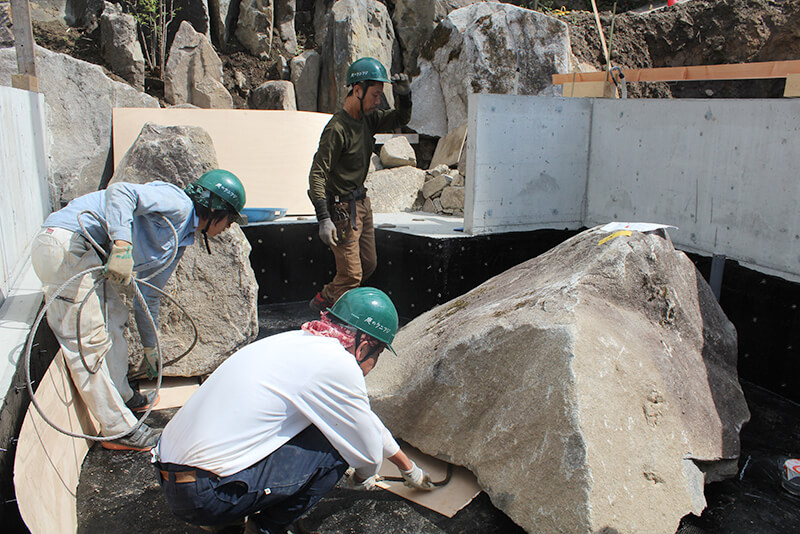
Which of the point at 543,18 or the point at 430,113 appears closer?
the point at 543,18

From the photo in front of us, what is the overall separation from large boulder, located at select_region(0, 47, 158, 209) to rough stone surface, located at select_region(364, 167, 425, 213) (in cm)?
278

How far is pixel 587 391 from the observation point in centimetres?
253

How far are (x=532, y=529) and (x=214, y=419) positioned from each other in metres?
1.40

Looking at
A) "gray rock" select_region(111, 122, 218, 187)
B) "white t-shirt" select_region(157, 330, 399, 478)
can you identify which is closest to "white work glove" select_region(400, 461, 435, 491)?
"white t-shirt" select_region(157, 330, 399, 478)

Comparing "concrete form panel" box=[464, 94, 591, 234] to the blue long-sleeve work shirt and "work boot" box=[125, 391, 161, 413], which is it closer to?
the blue long-sleeve work shirt

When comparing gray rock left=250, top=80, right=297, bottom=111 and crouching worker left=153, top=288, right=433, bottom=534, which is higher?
gray rock left=250, top=80, right=297, bottom=111

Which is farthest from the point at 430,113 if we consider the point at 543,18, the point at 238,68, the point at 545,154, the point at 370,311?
the point at 370,311

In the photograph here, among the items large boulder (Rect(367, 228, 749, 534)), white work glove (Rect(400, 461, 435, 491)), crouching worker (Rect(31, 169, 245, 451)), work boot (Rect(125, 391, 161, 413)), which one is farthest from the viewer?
work boot (Rect(125, 391, 161, 413))

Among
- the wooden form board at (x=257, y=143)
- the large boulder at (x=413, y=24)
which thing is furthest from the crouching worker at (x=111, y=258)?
the large boulder at (x=413, y=24)

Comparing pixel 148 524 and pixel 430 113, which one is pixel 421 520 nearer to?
pixel 148 524

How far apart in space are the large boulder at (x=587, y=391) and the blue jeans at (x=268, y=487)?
843mm

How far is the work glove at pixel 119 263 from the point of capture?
2834 millimetres

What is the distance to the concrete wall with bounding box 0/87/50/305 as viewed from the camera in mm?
3443

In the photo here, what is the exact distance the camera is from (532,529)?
8.20 feet
